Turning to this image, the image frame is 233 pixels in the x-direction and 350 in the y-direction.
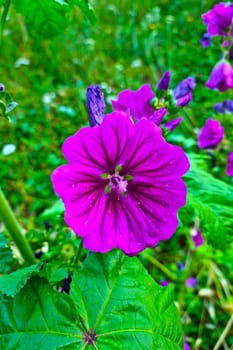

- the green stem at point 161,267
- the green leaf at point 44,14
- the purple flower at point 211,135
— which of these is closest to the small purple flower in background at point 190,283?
the green stem at point 161,267

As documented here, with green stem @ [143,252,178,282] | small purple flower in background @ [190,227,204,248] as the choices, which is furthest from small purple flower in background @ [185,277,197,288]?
small purple flower in background @ [190,227,204,248]

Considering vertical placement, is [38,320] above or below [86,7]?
below

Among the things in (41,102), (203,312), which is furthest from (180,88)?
(41,102)

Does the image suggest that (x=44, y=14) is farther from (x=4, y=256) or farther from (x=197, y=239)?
(x=197, y=239)

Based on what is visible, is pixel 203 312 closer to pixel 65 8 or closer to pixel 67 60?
pixel 65 8

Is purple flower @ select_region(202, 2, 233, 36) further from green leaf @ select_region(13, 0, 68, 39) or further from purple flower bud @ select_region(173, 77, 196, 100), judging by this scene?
green leaf @ select_region(13, 0, 68, 39)

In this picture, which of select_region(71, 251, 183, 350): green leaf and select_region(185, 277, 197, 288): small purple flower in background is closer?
select_region(71, 251, 183, 350): green leaf

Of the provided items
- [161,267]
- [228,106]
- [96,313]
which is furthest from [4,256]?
[228,106]
